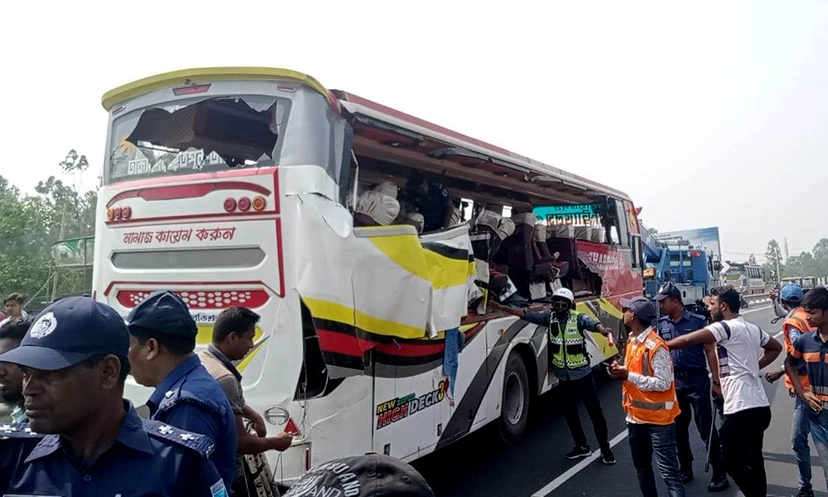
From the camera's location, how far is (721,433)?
15.1 ft

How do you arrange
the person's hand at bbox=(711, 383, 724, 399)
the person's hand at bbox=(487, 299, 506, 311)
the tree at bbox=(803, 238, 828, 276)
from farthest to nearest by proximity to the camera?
the tree at bbox=(803, 238, 828, 276) < the person's hand at bbox=(487, 299, 506, 311) < the person's hand at bbox=(711, 383, 724, 399)

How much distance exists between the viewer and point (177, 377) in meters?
2.27

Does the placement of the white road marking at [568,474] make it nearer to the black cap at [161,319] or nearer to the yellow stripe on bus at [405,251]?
the yellow stripe on bus at [405,251]

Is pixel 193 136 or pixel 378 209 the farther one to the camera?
pixel 378 209

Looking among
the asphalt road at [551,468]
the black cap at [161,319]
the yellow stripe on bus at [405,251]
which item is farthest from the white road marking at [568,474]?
the black cap at [161,319]

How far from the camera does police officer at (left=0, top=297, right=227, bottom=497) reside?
1.55 metres

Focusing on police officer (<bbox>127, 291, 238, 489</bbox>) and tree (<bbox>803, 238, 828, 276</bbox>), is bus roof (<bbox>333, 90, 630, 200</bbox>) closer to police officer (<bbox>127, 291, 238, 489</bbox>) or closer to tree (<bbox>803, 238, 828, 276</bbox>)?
police officer (<bbox>127, 291, 238, 489</bbox>)

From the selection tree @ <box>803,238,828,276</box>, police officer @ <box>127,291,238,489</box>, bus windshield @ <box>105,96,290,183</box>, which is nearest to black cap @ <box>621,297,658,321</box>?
bus windshield @ <box>105,96,290,183</box>

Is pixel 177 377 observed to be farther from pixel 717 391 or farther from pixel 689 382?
pixel 689 382

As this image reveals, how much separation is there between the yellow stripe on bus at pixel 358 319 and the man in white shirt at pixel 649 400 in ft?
4.93

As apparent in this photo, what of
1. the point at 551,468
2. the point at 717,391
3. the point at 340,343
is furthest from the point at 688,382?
the point at 340,343

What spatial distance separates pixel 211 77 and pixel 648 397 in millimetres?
3835

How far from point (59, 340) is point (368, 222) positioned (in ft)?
11.1

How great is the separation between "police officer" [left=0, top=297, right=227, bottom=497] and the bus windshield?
280 cm
